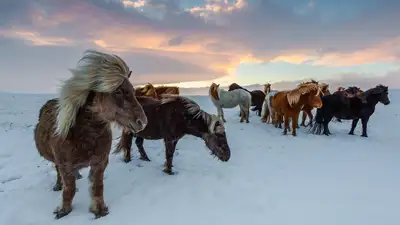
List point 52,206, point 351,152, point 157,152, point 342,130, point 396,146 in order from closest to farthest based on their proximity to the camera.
→ point 52,206, point 157,152, point 351,152, point 396,146, point 342,130

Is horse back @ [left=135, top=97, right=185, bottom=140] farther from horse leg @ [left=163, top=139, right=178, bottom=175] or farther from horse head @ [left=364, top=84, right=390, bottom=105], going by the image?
horse head @ [left=364, top=84, right=390, bottom=105]

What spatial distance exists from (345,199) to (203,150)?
361 cm

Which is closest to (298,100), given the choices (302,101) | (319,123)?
(302,101)

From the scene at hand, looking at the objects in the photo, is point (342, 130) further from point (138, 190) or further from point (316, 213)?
point (138, 190)

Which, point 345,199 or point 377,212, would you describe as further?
point 345,199

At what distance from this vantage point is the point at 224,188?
5.30m

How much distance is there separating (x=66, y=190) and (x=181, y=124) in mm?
2353

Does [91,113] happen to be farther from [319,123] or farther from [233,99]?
[319,123]

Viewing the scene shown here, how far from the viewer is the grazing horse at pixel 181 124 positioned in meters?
5.45

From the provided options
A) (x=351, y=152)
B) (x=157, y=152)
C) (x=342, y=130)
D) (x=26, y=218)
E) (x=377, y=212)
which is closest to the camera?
(x=26, y=218)

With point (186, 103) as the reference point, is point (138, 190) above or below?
below

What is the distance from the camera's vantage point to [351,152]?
28.1 feet

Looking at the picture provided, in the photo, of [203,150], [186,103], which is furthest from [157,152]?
[186,103]

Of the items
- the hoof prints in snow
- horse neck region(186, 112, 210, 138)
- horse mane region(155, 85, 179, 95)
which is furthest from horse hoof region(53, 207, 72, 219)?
horse mane region(155, 85, 179, 95)
